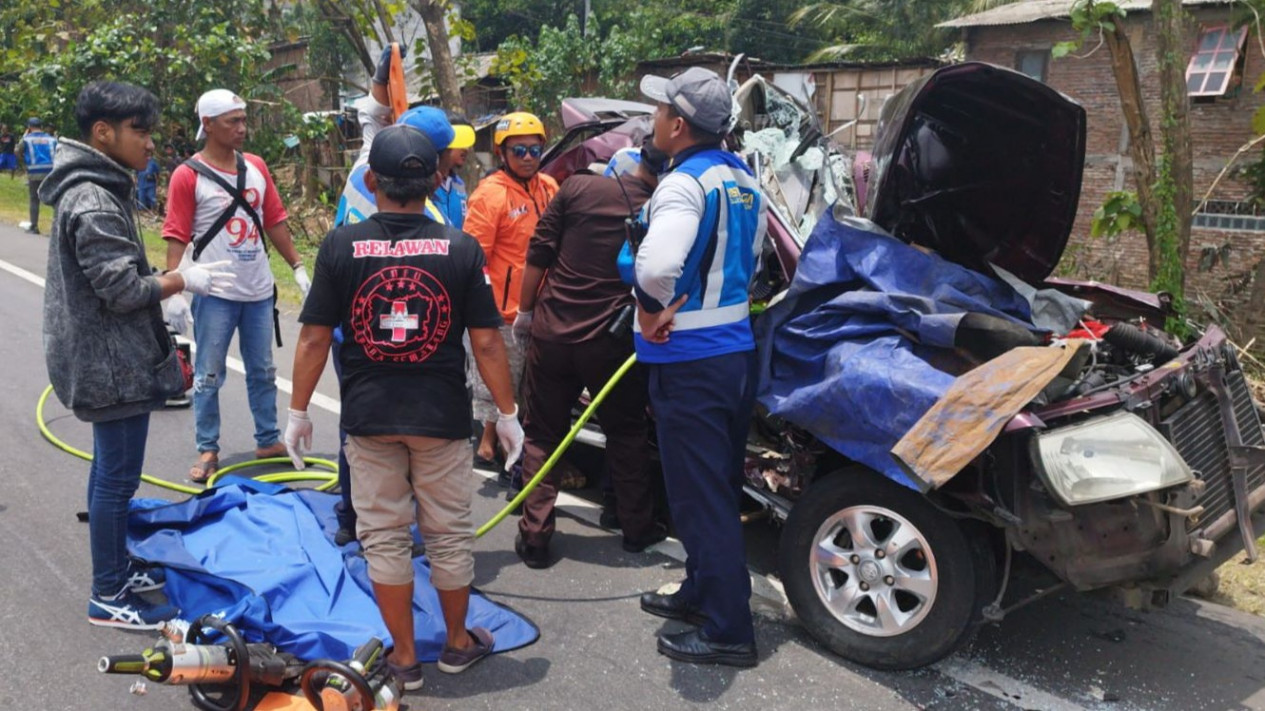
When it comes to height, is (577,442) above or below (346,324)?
below

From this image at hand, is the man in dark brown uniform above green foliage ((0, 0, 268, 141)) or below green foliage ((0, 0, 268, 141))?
below

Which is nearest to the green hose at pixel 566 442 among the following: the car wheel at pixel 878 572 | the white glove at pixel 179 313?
the car wheel at pixel 878 572

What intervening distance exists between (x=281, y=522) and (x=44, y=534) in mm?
1085

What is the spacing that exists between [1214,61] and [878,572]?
1466 cm

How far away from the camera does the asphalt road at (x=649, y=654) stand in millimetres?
3535

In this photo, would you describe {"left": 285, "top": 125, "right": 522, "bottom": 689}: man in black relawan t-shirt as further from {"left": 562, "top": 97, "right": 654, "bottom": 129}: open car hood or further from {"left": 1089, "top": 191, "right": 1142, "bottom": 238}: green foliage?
{"left": 1089, "top": 191, "right": 1142, "bottom": 238}: green foliage

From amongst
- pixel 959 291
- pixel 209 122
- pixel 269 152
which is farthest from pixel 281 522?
pixel 269 152

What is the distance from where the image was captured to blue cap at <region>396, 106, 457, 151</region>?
437 centimetres

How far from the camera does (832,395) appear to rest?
376cm

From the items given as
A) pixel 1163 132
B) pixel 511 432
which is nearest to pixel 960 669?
pixel 511 432

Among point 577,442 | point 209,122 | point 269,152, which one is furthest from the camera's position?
point 269,152

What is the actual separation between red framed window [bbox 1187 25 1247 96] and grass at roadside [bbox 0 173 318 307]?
12.7 m

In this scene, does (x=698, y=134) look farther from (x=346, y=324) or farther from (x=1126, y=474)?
(x=1126, y=474)

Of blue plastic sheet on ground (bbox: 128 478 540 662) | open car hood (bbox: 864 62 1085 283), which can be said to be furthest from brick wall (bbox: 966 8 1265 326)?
blue plastic sheet on ground (bbox: 128 478 540 662)
